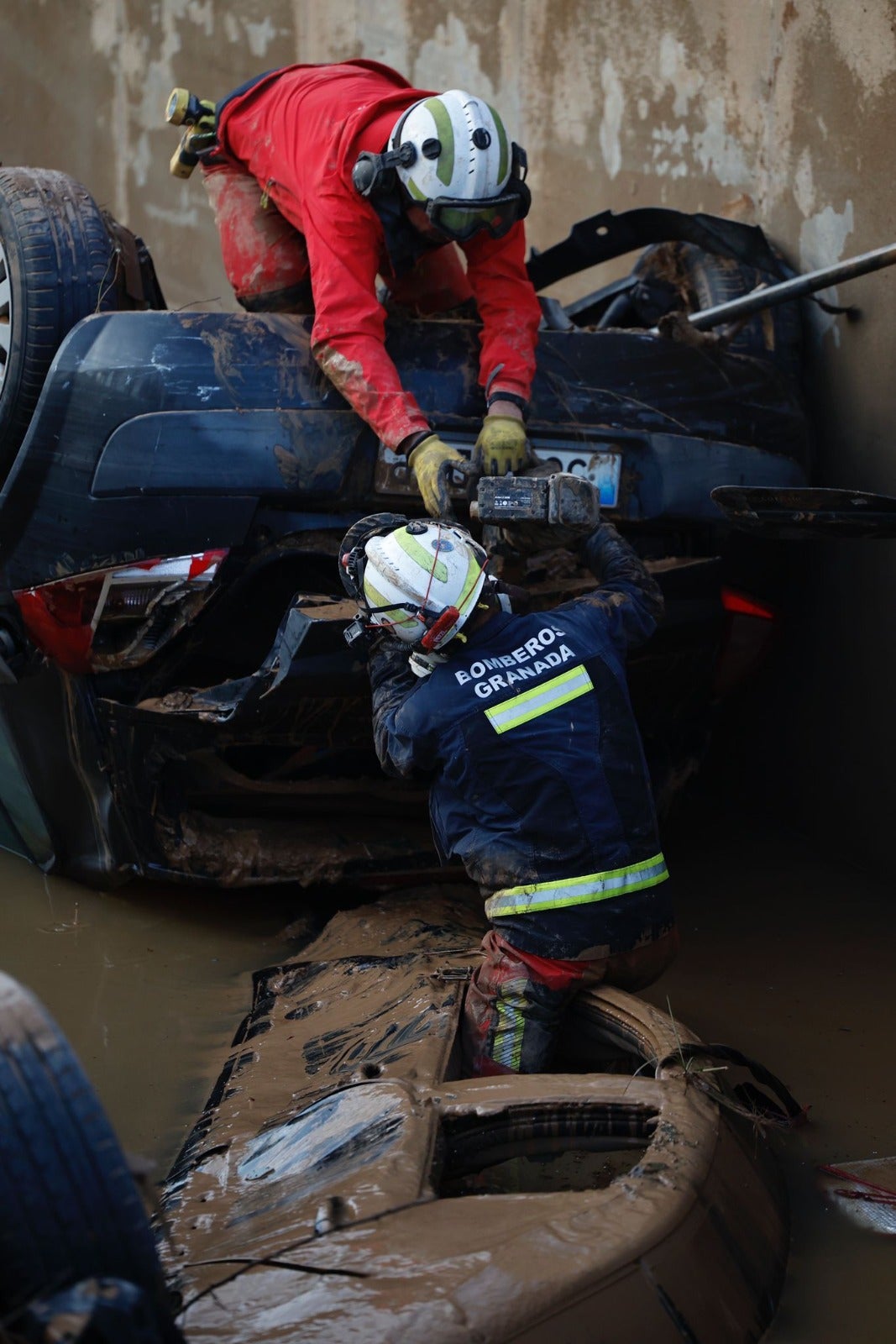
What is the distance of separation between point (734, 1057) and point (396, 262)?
2.34 m

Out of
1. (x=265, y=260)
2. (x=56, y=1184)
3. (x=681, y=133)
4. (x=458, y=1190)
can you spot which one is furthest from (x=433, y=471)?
(x=681, y=133)

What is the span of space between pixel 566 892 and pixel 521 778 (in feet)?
0.83

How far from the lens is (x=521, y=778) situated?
109 inches

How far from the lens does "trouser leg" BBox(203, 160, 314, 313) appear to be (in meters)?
4.03

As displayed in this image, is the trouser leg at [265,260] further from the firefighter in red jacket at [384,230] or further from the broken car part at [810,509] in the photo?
the broken car part at [810,509]

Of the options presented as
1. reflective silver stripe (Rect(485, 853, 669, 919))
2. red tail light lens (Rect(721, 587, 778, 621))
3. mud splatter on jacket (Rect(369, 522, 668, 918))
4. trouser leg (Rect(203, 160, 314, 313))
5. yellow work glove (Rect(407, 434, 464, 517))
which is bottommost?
reflective silver stripe (Rect(485, 853, 669, 919))

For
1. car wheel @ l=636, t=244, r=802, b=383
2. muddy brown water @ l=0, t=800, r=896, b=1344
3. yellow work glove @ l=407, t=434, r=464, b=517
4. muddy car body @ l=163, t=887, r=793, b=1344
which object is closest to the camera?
muddy car body @ l=163, t=887, r=793, b=1344

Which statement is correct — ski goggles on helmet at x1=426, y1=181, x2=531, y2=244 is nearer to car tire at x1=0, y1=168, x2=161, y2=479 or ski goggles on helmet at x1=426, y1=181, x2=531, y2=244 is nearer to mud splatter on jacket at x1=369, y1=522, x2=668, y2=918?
car tire at x1=0, y1=168, x2=161, y2=479

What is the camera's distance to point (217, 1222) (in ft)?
7.25

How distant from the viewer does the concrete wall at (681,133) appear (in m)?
4.20

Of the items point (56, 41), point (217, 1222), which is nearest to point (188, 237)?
point (56, 41)

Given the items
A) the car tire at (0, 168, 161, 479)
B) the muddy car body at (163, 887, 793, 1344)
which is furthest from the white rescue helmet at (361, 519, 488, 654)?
the car tire at (0, 168, 161, 479)

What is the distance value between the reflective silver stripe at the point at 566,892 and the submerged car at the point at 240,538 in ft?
2.73

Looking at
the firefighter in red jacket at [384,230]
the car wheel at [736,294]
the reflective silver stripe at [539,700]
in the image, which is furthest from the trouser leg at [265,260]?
the reflective silver stripe at [539,700]
